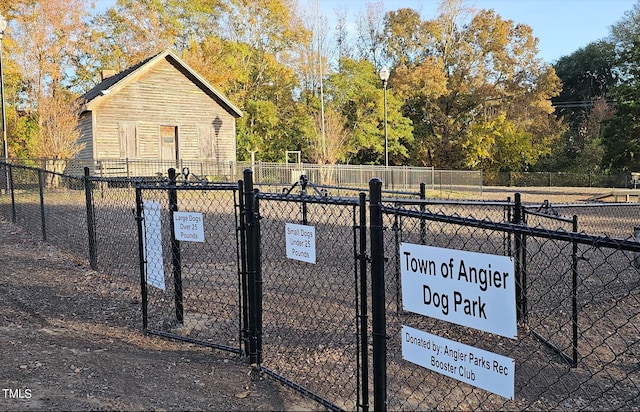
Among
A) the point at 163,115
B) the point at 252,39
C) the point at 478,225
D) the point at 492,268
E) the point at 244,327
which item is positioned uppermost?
the point at 252,39

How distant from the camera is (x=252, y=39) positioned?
39.9 meters

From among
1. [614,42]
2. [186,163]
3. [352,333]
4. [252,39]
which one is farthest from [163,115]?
[614,42]

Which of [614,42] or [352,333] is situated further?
[614,42]

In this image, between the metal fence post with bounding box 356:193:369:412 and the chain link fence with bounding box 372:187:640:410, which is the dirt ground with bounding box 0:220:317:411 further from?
the chain link fence with bounding box 372:187:640:410

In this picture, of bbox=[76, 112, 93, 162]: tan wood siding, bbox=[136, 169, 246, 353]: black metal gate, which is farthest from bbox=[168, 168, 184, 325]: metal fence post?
bbox=[76, 112, 93, 162]: tan wood siding

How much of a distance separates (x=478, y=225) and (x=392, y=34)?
146 ft

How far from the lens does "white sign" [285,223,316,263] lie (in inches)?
133

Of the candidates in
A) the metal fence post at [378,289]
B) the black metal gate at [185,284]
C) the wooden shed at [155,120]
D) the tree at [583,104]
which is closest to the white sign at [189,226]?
the black metal gate at [185,284]

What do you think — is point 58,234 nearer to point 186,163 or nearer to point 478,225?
point 478,225

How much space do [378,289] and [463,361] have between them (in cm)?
A: 57

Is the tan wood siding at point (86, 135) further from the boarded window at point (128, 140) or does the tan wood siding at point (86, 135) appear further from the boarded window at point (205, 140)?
the boarded window at point (205, 140)

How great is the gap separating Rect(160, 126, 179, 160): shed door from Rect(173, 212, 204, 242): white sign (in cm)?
2263

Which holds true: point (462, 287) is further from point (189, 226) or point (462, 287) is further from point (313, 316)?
point (313, 316)

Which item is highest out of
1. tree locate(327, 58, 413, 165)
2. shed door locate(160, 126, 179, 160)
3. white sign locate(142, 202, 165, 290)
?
tree locate(327, 58, 413, 165)
